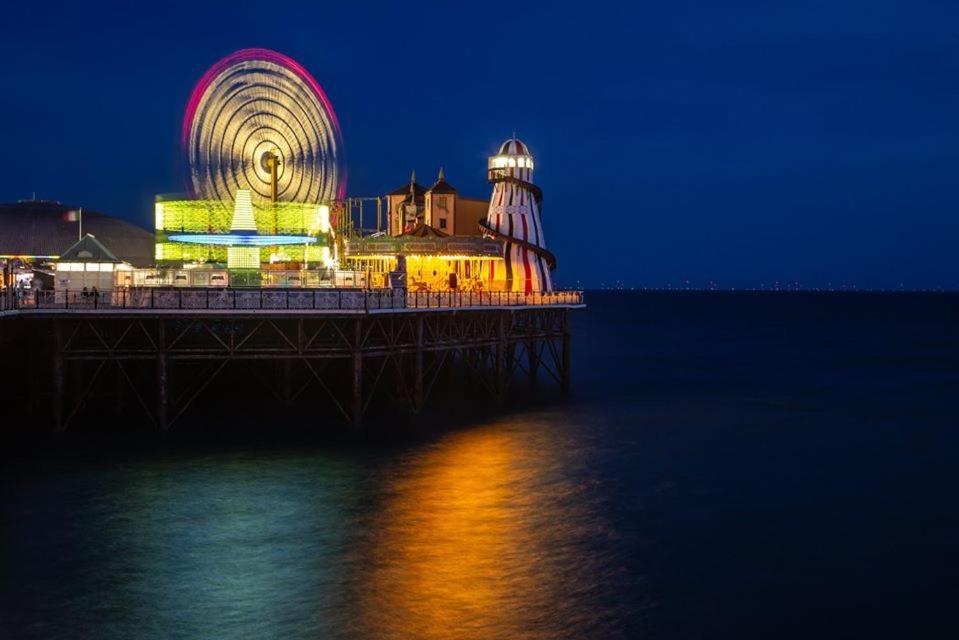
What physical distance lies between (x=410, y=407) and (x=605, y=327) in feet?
360

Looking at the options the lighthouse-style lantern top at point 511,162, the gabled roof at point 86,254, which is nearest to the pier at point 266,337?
the gabled roof at point 86,254

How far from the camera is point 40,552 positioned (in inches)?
1038

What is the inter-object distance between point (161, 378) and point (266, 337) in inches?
355

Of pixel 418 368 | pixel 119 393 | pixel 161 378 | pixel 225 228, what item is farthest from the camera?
pixel 225 228

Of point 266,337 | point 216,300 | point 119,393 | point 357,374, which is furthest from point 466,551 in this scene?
point 266,337

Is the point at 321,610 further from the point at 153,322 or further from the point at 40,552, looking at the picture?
the point at 153,322

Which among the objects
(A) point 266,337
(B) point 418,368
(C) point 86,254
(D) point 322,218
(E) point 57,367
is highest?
(D) point 322,218

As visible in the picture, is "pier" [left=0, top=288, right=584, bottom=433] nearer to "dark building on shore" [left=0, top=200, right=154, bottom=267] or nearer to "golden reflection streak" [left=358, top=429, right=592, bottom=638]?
"golden reflection streak" [left=358, top=429, right=592, bottom=638]

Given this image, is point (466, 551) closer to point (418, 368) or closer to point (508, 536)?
point (508, 536)

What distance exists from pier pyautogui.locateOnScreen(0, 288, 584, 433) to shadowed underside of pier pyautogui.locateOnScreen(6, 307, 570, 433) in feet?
0.27

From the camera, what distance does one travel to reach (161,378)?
40000mm

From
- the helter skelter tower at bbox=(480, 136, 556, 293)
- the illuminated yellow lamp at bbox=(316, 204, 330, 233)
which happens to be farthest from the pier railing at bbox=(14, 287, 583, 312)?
the helter skelter tower at bbox=(480, 136, 556, 293)

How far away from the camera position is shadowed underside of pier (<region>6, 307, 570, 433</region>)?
40.2 metres

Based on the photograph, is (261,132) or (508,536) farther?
(261,132)
